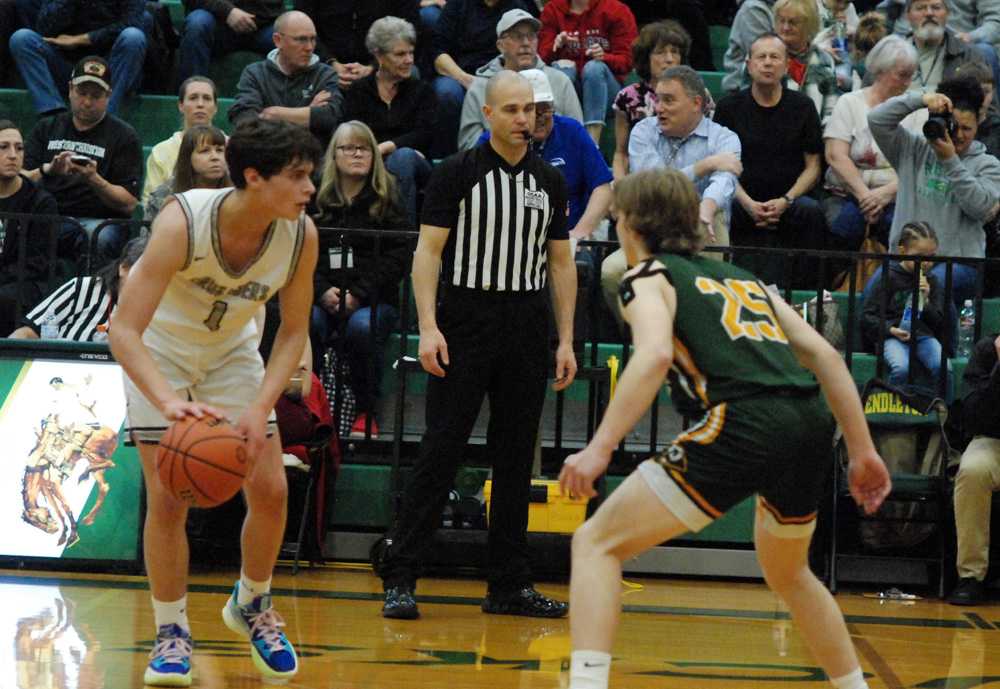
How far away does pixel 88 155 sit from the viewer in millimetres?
8672

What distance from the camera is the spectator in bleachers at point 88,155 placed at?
8.56 m

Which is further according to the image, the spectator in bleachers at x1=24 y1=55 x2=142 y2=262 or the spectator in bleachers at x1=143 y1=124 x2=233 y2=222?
the spectator in bleachers at x1=24 y1=55 x2=142 y2=262

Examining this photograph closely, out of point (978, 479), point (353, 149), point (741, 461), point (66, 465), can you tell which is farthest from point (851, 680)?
point (353, 149)

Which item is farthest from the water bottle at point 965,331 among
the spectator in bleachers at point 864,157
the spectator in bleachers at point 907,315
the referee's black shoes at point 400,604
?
the referee's black shoes at point 400,604

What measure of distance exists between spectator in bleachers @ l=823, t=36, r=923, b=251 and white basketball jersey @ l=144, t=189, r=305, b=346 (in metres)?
4.86

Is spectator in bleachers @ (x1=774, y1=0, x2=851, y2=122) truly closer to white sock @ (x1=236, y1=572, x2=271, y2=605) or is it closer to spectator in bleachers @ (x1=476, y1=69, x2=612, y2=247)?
spectator in bleachers @ (x1=476, y1=69, x2=612, y2=247)

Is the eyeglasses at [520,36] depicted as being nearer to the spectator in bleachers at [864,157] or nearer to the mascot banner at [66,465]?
the spectator in bleachers at [864,157]

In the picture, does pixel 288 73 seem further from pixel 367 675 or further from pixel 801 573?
Result: pixel 801 573

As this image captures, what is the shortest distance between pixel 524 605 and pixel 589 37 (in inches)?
178

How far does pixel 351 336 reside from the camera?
7.80 m

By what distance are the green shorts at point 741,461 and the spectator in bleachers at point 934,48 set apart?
240 inches

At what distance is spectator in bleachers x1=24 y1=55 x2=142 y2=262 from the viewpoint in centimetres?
856

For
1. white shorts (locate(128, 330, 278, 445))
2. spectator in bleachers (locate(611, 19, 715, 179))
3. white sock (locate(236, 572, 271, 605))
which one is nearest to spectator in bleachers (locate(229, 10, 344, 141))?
spectator in bleachers (locate(611, 19, 715, 179))

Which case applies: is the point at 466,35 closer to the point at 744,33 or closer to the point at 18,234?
the point at 744,33
